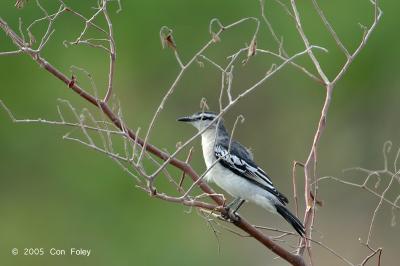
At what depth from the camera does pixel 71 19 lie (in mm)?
13398

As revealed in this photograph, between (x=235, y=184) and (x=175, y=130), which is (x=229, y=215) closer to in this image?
(x=235, y=184)

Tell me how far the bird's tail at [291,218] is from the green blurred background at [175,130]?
6498 mm

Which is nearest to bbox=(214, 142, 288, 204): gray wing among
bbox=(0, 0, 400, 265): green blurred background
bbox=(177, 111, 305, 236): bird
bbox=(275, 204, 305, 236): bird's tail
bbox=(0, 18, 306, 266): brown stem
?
bbox=(177, 111, 305, 236): bird

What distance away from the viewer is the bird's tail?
471cm

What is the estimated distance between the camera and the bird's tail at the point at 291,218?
4705 millimetres

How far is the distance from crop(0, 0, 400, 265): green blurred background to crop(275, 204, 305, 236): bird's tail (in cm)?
650

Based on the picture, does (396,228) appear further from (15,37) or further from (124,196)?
(15,37)

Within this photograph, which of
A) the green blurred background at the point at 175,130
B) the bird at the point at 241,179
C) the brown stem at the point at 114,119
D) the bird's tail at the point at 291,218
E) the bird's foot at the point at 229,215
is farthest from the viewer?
the green blurred background at the point at 175,130

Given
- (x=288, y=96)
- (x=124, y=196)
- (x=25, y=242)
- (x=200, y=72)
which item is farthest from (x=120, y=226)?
(x=288, y=96)

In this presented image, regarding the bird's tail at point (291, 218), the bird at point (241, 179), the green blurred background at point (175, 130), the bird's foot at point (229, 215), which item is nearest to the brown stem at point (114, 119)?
the bird's foot at point (229, 215)

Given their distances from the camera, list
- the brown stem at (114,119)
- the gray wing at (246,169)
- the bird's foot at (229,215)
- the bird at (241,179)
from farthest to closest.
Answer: the gray wing at (246,169)
the bird at (241,179)
the bird's foot at (229,215)
the brown stem at (114,119)

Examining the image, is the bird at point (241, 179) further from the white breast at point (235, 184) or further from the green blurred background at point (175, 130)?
the green blurred background at point (175, 130)

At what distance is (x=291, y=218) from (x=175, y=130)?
805 centimetres

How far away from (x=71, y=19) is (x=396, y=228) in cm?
632
